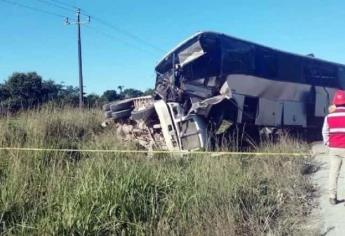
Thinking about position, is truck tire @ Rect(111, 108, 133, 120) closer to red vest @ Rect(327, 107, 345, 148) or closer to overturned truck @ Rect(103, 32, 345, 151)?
overturned truck @ Rect(103, 32, 345, 151)

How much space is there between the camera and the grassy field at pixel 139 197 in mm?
4469

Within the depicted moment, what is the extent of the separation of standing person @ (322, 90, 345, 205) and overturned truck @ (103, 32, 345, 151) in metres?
3.99

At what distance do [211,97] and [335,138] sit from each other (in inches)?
189

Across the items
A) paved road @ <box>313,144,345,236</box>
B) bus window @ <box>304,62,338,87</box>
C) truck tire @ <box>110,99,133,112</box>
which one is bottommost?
paved road @ <box>313,144,345,236</box>

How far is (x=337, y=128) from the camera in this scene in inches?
252

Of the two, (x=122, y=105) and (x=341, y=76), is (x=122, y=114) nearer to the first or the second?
(x=122, y=105)

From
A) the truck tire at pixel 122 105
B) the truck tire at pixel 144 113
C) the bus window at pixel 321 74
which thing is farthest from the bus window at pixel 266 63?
the truck tire at pixel 122 105

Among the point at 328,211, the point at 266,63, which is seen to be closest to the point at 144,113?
the point at 266,63

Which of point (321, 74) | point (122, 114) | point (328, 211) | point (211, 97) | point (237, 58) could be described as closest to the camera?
point (328, 211)

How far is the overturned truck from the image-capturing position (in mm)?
10578

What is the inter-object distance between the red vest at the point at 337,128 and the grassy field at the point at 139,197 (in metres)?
0.88

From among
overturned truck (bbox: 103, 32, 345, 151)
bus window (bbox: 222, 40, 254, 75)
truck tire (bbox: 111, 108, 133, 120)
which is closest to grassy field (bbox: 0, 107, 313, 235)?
overturned truck (bbox: 103, 32, 345, 151)

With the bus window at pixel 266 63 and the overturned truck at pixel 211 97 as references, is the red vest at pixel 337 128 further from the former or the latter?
the bus window at pixel 266 63

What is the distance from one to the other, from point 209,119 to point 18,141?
484 centimetres
